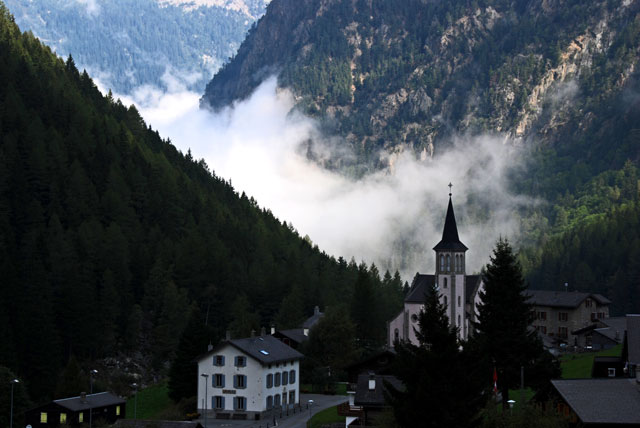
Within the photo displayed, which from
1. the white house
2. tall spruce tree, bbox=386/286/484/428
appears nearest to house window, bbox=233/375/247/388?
the white house

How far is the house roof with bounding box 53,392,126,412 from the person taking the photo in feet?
296

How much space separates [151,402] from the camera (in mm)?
107625

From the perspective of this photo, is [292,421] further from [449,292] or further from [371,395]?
[449,292]

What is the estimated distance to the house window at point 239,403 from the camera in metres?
100

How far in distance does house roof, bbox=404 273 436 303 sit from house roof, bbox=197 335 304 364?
33.3 metres

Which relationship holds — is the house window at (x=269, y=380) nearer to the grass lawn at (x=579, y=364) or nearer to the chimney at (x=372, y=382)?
the chimney at (x=372, y=382)

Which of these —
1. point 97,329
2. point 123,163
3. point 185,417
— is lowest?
point 185,417

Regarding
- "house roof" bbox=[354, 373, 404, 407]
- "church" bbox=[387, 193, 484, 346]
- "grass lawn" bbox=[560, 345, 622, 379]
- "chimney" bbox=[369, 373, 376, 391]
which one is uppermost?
"church" bbox=[387, 193, 484, 346]

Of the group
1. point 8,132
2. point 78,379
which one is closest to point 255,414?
point 78,379

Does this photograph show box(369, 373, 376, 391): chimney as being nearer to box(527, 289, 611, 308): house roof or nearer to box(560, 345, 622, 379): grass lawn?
box(560, 345, 622, 379): grass lawn

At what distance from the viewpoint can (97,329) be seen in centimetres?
12519

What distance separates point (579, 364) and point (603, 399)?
183 feet

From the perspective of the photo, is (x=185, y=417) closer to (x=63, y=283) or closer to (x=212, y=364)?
(x=212, y=364)

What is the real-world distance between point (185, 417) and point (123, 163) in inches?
3492
